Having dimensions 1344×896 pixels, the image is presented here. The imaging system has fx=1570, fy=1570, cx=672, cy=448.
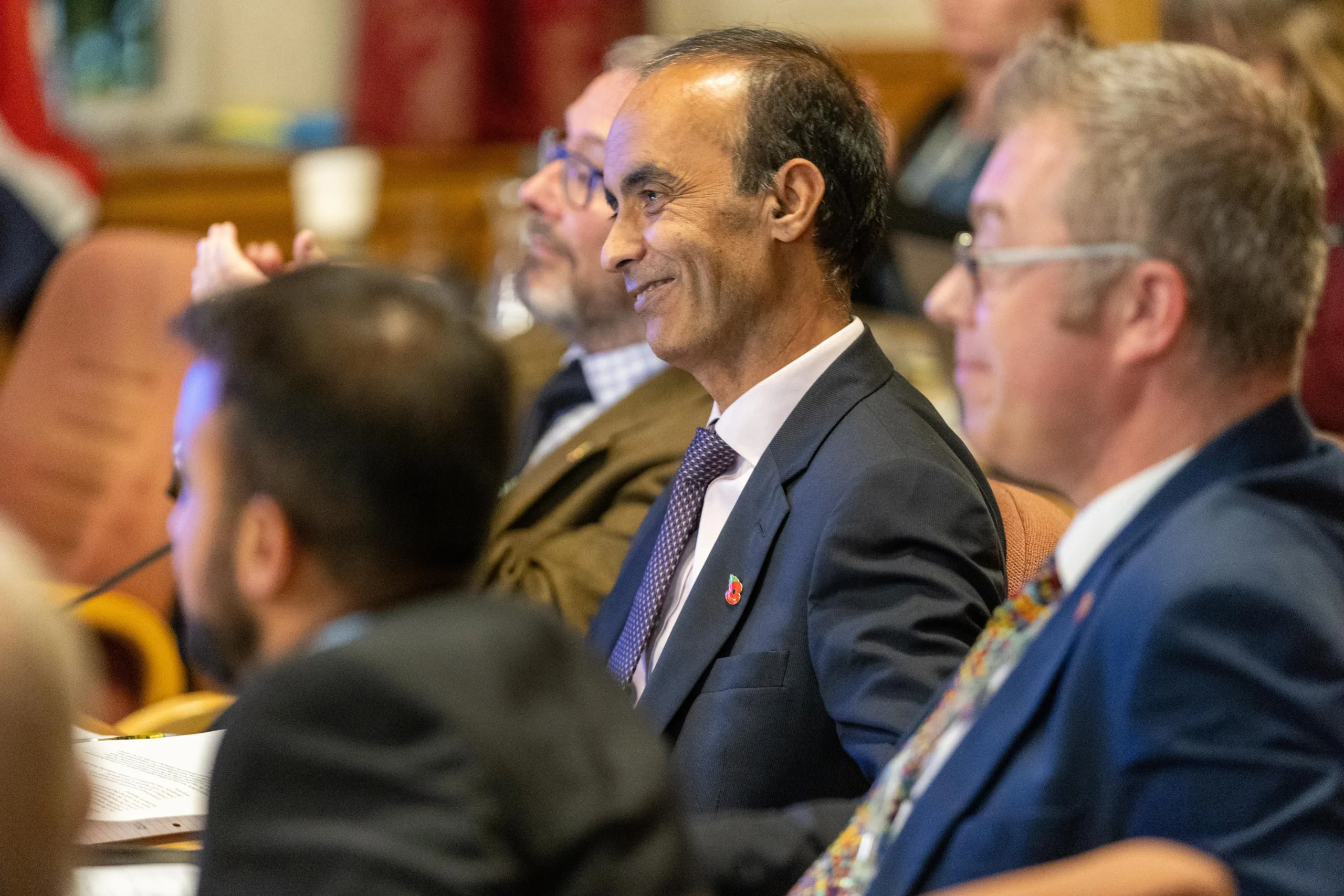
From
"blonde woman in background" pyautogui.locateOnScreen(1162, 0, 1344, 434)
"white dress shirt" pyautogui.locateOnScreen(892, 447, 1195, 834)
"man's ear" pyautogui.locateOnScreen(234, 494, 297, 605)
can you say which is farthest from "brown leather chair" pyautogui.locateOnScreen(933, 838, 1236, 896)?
"blonde woman in background" pyautogui.locateOnScreen(1162, 0, 1344, 434)

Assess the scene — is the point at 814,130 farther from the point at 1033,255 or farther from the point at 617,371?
the point at 617,371

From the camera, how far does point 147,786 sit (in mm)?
1429

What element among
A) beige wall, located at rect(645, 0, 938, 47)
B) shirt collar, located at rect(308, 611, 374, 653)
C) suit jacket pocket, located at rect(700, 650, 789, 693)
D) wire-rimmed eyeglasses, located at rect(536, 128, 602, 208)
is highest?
shirt collar, located at rect(308, 611, 374, 653)

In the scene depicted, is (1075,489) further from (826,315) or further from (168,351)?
(168,351)

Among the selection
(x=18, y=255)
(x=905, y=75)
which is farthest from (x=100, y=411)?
(x=905, y=75)

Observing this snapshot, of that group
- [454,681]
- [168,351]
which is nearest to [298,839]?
[454,681]

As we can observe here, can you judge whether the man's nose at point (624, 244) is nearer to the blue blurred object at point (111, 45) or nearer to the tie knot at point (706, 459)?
the tie knot at point (706, 459)

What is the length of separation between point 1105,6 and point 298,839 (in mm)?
3754

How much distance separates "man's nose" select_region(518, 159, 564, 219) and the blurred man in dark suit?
145 cm

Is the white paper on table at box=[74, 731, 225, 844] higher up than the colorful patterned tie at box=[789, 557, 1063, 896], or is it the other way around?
the colorful patterned tie at box=[789, 557, 1063, 896]

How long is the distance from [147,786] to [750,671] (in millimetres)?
564

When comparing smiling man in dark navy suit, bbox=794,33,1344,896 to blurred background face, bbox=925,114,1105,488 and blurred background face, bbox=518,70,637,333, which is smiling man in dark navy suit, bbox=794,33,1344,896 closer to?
blurred background face, bbox=925,114,1105,488

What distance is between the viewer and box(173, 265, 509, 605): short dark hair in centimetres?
94

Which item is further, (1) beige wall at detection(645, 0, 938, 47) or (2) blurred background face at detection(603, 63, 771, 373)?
(1) beige wall at detection(645, 0, 938, 47)
